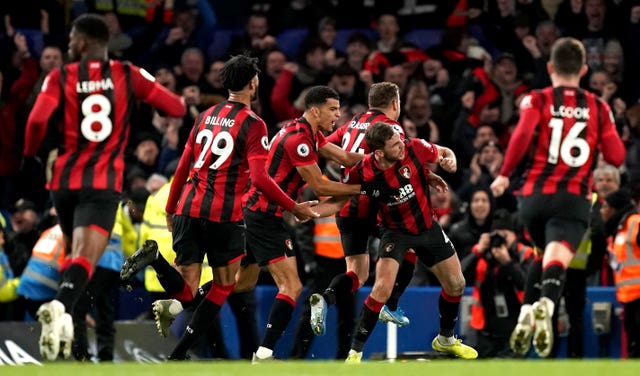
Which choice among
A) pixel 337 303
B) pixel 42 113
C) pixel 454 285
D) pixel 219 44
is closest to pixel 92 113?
pixel 42 113

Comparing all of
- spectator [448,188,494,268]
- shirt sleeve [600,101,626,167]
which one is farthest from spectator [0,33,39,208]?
shirt sleeve [600,101,626,167]

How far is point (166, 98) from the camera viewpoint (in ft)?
34.3

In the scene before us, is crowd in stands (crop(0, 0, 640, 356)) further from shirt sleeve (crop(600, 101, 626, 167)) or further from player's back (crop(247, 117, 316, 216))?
shirt sleeve (crop(600, 101, 626, 167))

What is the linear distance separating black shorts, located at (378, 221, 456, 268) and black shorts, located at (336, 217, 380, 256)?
1.37 ft

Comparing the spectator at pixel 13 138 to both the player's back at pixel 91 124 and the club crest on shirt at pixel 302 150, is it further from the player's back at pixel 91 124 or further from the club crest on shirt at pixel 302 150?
the player's back at pixel 91 124

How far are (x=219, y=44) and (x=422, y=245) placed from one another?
26.7 ft

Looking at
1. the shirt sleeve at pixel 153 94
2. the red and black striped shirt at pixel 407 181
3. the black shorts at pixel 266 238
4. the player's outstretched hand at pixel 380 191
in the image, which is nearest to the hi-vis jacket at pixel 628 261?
the red and black striped shirt at pixel 407 181

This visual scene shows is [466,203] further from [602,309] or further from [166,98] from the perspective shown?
[166,98]

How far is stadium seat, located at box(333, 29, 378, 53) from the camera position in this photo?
18906mm

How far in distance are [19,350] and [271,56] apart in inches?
206

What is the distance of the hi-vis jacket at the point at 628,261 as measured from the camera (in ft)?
44.1

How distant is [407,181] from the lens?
1152 centimetres

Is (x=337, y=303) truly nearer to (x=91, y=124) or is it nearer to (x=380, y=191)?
(x=380, y=191)

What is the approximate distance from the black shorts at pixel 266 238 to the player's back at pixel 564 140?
191cm
